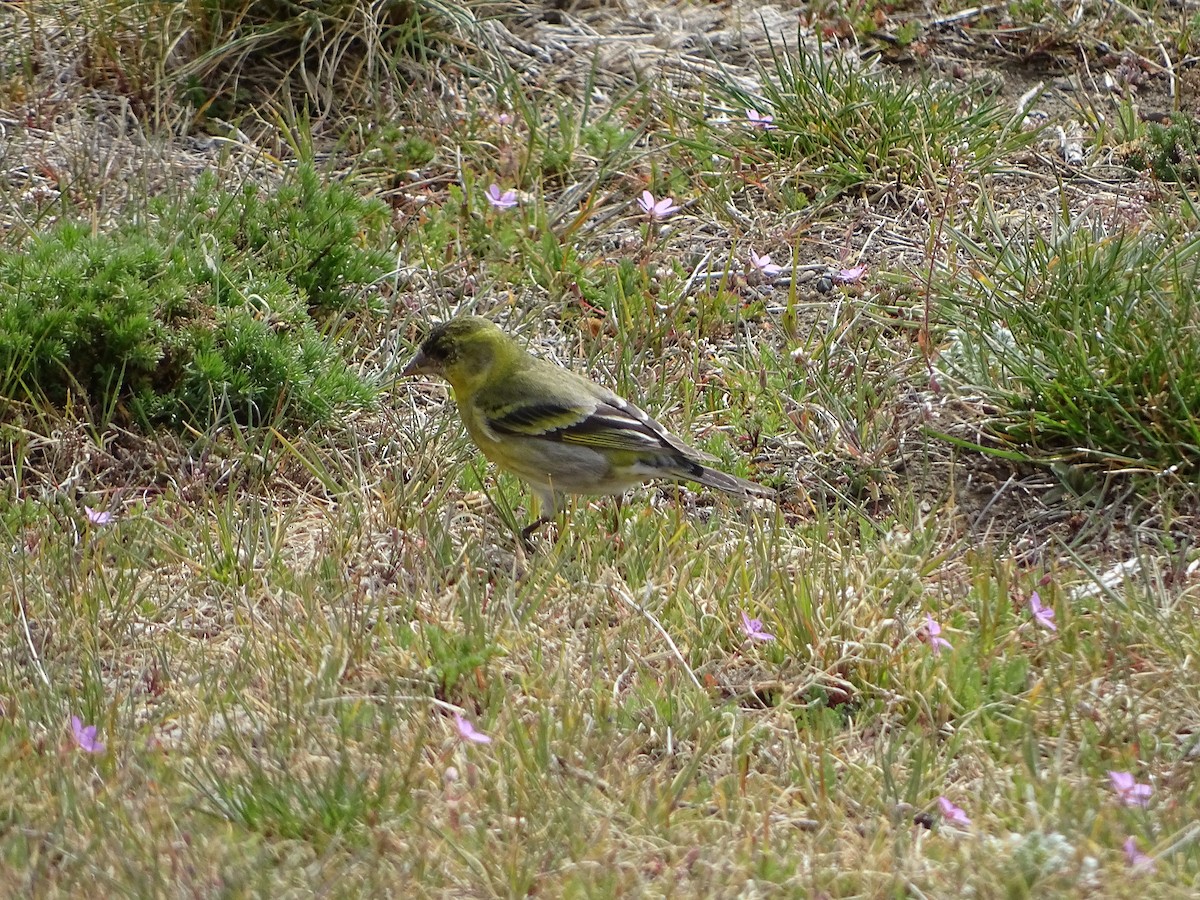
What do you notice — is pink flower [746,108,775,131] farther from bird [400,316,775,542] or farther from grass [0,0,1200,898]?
bird [400,316,775,542]

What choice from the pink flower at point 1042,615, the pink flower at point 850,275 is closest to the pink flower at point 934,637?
the pink flower at point 1042,615

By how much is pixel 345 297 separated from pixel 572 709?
2.87 meters

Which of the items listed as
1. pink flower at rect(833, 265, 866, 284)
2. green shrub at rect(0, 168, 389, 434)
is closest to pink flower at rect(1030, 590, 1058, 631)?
pink flower at rect(833, 265, 866, 284)

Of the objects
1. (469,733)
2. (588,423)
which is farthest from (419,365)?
(469,733)

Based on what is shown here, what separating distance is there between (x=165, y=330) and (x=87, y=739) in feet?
7.31

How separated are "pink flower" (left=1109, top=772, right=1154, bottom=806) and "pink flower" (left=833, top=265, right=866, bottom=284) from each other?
10.2 ft

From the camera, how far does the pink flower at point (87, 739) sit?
12.1 feet

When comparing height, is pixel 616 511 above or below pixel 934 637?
below

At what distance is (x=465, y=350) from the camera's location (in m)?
5.52

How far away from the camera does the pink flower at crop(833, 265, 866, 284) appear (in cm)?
623

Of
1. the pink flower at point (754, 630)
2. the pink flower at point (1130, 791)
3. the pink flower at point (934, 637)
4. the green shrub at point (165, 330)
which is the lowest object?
the green shrub at point (165, 330)

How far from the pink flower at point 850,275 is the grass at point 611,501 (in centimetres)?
7

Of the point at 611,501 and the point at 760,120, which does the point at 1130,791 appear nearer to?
the point at 611,501

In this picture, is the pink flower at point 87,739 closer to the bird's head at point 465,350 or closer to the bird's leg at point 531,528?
the bird's leg at point 531,528
